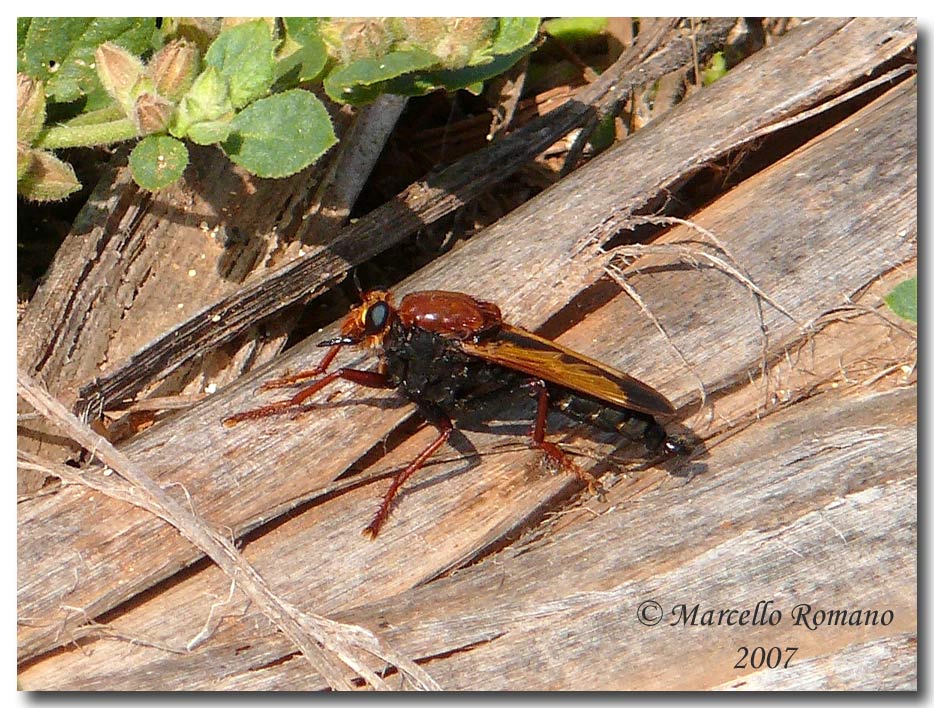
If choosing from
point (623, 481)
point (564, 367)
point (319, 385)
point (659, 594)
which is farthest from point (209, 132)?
point (659, 594)

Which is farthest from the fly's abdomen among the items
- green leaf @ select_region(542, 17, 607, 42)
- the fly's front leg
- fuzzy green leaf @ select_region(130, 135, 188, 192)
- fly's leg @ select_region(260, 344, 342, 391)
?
green leaf @ select_region(542, 17, 607, 42)

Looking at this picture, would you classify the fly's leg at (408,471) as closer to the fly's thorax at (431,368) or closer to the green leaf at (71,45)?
the fly's thorax at (431,368)

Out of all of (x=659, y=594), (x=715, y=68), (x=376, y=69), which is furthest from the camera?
(x=715, y=68)

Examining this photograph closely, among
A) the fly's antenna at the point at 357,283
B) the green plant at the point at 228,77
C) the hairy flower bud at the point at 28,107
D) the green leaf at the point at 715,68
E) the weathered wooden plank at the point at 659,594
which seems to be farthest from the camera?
the green leaf at the point at 715,68

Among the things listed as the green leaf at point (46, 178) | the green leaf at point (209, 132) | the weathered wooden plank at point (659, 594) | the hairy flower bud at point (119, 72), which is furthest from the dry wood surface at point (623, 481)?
the hairy flower bud at point (119, 72)

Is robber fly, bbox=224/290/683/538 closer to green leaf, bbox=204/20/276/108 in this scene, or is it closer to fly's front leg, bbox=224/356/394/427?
fly's front leg, bbox=224/356/394/427

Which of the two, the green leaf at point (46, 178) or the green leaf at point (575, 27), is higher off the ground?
the green leaf at point (46, 178)

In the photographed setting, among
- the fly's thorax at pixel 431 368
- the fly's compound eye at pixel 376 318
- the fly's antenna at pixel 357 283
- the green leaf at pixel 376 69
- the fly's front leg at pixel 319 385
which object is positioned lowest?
the fly's thorax at pixel 431 368

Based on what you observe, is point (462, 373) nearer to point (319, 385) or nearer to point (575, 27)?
point (319, 385)
